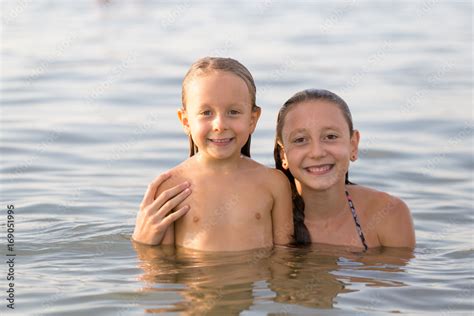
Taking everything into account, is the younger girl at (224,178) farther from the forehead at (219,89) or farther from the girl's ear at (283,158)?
the girl's ear at (283,158)

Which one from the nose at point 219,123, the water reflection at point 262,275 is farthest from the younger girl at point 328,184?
the nose at point 219,123

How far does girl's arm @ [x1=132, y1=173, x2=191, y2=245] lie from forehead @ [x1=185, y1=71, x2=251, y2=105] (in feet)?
1.90

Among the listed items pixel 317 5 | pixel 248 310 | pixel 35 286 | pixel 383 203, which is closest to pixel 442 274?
pixel 383 203

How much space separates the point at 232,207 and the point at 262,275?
0.49m

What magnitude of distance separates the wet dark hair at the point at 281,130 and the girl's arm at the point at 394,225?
18.7 inches

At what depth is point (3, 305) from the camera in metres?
5.86

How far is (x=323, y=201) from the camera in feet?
22.7

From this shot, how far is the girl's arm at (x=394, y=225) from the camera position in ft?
22.7

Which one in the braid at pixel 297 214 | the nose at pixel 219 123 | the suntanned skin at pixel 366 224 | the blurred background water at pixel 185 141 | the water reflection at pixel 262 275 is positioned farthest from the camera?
the suntanned skin at pixel 366 224

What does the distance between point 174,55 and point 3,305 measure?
419 inches

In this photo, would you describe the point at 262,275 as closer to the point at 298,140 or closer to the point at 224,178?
the point at 224,178

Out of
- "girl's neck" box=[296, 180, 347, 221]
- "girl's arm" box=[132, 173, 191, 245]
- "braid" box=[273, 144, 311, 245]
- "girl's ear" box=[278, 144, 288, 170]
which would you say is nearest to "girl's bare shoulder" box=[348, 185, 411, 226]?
"girl's neck" box=[296, 180, 347, 221]

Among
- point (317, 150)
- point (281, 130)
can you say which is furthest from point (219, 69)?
point (317, 150)

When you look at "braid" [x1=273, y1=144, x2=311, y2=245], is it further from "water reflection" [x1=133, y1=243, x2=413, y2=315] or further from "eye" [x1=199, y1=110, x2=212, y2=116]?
"eye" [x1=199, y1=110, x2=212, y2=116]
